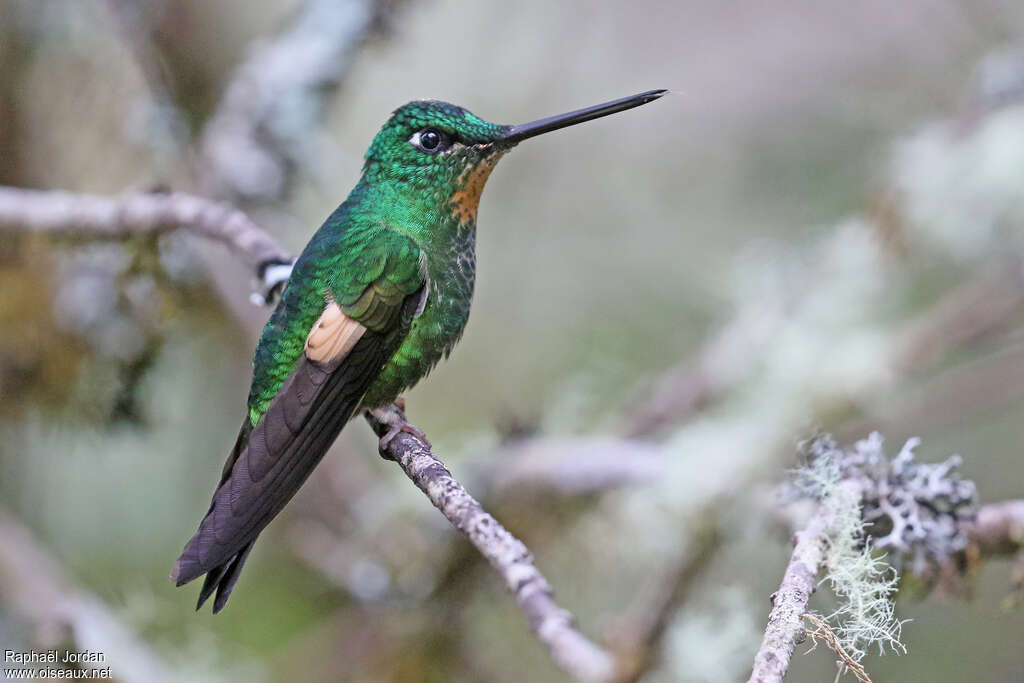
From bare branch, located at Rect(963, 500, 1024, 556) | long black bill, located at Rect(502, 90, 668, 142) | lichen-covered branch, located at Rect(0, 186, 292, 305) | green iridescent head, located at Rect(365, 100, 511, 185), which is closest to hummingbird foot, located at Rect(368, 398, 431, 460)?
lichen-covered branch, located at Rect(0, 186, 292, 305)

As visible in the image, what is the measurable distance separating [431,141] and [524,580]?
1.35m

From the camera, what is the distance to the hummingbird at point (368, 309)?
6.26ft

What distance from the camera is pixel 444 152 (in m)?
2.24

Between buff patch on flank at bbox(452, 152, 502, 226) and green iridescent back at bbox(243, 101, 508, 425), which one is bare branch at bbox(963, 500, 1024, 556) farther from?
buff patch on flank at bbox(452, 152, 502, 226)

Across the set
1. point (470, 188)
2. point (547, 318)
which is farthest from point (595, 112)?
point (547, 318)

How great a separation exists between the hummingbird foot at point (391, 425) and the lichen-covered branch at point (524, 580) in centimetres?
47

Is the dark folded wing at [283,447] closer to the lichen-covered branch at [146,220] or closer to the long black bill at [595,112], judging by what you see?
the lichen-covered branch at [146,220]

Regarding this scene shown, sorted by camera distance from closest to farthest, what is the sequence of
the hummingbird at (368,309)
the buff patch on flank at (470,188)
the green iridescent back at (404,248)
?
the hummingbird at (368,309) → the green iridescent back at (404,248) → the buff patch on flank at (470,188)

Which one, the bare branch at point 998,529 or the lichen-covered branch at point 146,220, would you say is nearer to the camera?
the bare branch at point 998,529

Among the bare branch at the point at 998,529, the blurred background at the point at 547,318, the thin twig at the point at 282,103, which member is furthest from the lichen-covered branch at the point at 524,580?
the thin twig at the point at 282,103

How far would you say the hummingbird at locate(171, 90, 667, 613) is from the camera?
1.91 metres

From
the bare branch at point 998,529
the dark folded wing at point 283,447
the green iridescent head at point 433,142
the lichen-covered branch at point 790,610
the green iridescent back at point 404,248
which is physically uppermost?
the green iridescent head at point 433,142

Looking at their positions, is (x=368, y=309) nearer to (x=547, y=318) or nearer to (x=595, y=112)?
(x=595, y=112)

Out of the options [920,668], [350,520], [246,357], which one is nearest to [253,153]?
[246,357]
